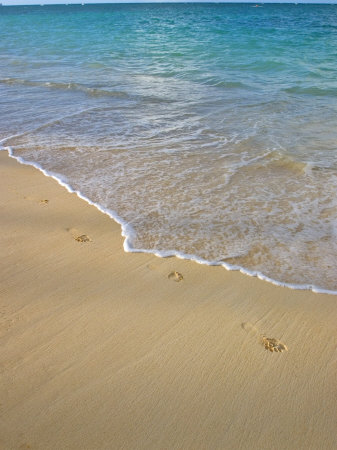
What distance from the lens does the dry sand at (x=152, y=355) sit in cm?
170

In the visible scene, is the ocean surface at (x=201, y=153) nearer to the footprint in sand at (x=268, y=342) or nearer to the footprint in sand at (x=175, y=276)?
the footprint in sand at (x=175, y=276)

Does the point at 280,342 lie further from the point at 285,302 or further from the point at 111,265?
the point at 111,265

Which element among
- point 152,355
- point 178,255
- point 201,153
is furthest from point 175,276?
point 201,153

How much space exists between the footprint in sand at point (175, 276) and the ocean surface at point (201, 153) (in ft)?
0.81

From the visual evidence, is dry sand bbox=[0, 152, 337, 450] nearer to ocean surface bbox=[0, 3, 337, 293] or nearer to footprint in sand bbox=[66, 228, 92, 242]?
footprint in sand bbox=[66, 228, 92, 242]

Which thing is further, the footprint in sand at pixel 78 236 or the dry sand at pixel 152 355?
the footprint in sand at pixel 78 236

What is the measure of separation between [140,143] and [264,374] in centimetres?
400

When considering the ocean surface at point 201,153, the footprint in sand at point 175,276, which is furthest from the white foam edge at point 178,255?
the footprint in sand at point 175,276

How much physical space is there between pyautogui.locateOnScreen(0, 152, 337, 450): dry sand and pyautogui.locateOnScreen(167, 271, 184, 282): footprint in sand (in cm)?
1

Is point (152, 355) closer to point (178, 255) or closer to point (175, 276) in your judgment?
point (175, 276)

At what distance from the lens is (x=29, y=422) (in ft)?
5.56

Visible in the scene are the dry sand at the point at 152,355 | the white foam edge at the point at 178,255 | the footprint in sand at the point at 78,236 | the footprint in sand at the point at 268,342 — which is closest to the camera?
the dry sand at the point at 152,355

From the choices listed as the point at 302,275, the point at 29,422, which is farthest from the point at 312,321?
the point at 29,422

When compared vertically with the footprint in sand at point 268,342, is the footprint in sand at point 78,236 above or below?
below
